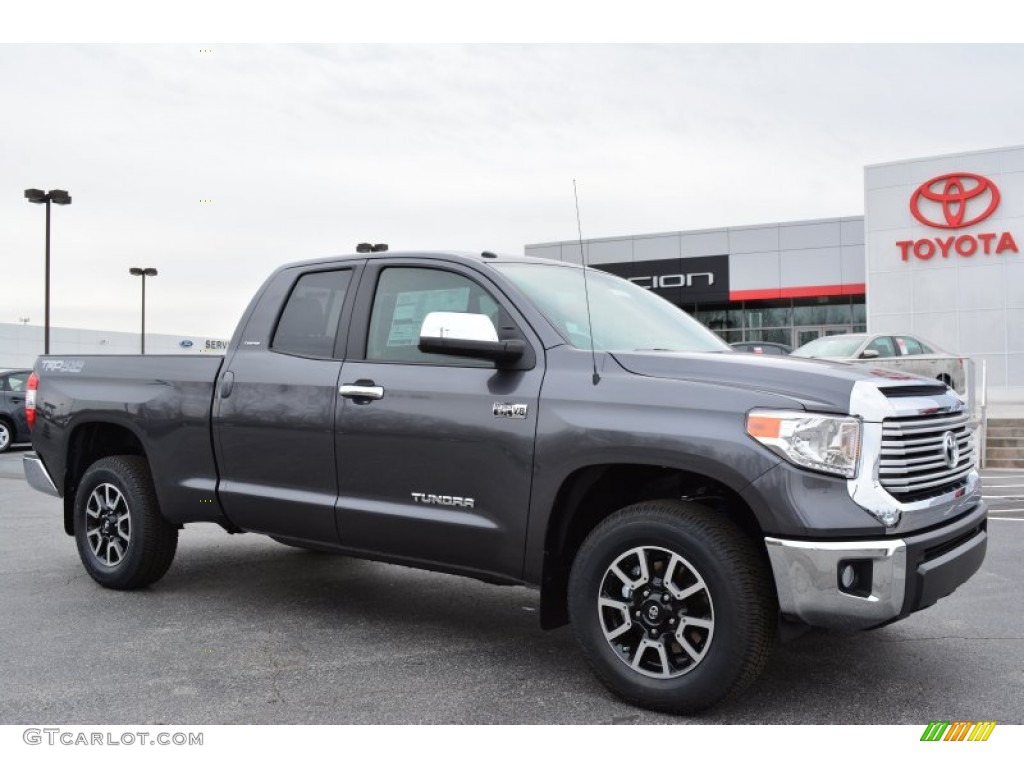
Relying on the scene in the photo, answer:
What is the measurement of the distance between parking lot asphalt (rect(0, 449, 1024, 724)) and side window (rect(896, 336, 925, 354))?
1289 centimetres

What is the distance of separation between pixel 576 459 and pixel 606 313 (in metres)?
1.00

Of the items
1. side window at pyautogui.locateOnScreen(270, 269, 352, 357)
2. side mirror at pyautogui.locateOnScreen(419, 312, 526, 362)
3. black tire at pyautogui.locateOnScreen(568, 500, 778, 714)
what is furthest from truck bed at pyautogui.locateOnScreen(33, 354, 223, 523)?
black tire at pyautogui.locateOnScreen(568, 500, 778, 714)

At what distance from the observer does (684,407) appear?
390cm

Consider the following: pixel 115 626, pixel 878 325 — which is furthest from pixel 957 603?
pixel 878 325

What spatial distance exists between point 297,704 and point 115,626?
1.79m

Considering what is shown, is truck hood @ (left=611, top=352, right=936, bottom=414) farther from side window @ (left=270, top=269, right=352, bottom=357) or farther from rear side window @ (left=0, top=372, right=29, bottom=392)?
rear side window @ (left=0, top=372, right=29, bottom=392)

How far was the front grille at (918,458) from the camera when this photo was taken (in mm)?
3711

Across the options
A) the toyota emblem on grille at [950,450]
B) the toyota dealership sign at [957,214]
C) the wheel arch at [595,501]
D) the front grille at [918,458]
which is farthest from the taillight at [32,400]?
the toyota dealership sign at [957,214]

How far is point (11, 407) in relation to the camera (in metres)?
Result: 18.5

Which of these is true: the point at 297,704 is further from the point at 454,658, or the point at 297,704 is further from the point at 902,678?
the point at 902,678

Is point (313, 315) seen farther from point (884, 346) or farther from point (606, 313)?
point (884, 346)

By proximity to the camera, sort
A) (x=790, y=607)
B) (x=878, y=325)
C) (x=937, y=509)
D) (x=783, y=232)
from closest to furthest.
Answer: (x=790, y=607) < (x=937, y=509) < (x=878, y=325) < (x=783, y=232)

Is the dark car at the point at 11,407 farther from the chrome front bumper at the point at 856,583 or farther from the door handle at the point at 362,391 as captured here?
the chrome front bumper at the point at 856,583

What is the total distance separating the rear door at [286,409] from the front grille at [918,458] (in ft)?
8.56
